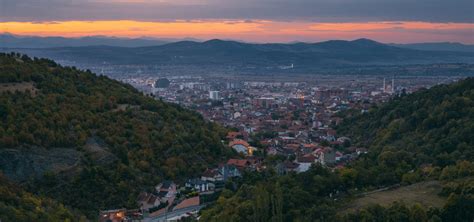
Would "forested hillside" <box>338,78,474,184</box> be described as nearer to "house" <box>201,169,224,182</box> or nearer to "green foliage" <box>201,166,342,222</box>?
"green foliage" <box>201,166,342,222</box>

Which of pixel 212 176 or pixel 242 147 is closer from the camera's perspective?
pixel 212 176

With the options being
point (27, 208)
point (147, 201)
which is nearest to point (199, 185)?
point (147, 201)

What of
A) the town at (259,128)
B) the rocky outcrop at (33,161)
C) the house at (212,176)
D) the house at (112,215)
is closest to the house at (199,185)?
the town at (259,128)

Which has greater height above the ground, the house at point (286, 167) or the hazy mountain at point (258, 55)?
the house at point (286, 167)

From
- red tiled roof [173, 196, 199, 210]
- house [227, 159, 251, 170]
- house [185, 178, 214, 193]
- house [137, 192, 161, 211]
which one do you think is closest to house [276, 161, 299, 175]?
house [227, 159, 251, 170]

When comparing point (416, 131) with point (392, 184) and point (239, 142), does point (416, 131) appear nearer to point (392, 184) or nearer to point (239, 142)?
point (239, 142)

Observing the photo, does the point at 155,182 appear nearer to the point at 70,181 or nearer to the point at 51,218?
the point at 70,181

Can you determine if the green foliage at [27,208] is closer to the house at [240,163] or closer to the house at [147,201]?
the house at [147,201]
